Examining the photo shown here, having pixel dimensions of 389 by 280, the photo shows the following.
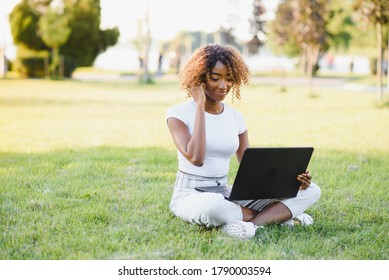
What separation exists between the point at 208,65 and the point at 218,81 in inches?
5.0

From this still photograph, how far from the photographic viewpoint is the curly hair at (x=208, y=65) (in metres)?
3.84

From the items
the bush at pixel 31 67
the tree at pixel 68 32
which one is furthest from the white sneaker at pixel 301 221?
the bush at pixel 31 67

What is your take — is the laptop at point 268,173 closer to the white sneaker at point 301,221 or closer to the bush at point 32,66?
the white sneaker at point 301,221

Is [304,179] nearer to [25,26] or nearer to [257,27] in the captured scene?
[25,26]

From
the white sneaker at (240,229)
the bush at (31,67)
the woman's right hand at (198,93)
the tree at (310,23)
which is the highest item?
the tree at (310,23)

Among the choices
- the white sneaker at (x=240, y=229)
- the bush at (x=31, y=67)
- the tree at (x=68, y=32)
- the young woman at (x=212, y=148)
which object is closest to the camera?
the white sneaker at (x=240, y=229)

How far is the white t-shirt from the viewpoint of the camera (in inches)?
154

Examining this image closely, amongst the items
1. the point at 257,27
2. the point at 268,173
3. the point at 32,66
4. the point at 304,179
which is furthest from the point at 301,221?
the point at 257,27

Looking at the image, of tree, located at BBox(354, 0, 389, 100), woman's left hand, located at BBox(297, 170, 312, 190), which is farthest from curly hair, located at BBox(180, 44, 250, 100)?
tree, located at BBox(354, 0, 389, 100)

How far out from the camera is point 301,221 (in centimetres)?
405

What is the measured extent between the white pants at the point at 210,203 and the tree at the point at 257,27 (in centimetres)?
2665

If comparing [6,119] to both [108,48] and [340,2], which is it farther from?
[340,2]

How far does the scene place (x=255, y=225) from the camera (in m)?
3.83
